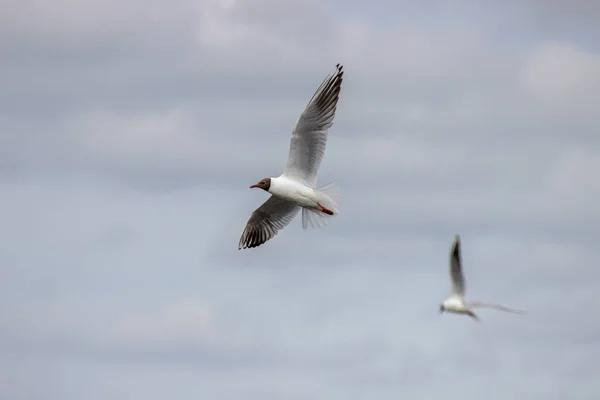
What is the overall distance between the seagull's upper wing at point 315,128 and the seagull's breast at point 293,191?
9.8 inches

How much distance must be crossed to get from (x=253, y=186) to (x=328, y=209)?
5.15ft

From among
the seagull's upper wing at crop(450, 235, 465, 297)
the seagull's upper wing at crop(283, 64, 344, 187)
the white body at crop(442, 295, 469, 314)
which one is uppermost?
the seagull's upper wing at crop(283, 64, 344, 187)

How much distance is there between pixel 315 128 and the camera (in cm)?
2453

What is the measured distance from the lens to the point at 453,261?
19.2 m

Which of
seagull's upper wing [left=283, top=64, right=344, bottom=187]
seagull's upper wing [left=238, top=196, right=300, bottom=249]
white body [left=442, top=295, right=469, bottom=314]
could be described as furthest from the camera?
seagull's upper wing [left=238, top=196, right=300, bottom=249]

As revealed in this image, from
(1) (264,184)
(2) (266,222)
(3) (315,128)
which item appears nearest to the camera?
(3) (315,128)

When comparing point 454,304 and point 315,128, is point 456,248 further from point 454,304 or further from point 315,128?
point 315,128

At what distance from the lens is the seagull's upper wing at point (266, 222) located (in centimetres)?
2745

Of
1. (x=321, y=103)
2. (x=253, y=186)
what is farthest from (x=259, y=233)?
(x=321, y=103)

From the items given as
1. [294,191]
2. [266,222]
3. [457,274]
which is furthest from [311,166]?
[457,274]

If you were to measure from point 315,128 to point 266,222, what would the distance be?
393 cm

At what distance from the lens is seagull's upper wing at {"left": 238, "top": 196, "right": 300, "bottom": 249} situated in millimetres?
27453

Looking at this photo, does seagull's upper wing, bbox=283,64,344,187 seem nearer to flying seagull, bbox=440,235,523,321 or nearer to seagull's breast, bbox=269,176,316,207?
seagull's breast, bbox=269,176,316,207

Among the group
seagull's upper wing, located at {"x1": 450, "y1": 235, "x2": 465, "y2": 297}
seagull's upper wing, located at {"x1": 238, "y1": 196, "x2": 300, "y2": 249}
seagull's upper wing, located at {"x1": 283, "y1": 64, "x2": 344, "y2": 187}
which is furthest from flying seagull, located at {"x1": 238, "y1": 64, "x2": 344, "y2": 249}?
seagull's upper wing, located at {"x1": 450, "y1": 235, "x2": 465, "y2": 297}
